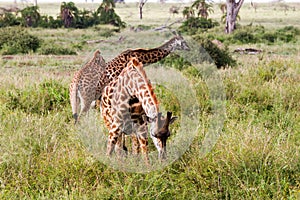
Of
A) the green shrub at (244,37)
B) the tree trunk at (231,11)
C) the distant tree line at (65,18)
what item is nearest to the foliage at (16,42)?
the green shrub at (244,37)

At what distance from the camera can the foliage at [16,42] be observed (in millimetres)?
17369

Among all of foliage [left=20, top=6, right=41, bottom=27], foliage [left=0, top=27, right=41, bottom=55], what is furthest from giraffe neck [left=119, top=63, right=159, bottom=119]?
foliage [left=20, top=6, right=41, bottom=27]

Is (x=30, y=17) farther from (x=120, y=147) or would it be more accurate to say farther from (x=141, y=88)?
(x=141, y=88)

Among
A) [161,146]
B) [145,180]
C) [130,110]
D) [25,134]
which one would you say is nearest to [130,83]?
[130,110]

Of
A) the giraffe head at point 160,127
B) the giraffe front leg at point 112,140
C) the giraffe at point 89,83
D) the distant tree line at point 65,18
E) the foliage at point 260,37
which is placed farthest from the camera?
the distant tree line at point 65,18

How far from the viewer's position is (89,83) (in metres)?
4.47

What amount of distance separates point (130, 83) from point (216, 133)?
1.73 m

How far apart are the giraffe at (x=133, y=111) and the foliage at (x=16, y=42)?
14.3 m

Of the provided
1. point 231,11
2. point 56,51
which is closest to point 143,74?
point 56,51

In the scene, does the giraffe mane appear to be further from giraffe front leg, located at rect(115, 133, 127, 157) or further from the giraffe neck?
giraffe front leg, located at rect(115, 133, 127, 157)

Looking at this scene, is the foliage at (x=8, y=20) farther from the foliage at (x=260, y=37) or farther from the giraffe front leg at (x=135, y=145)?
the giraffe front leg at (x=135, y=145)

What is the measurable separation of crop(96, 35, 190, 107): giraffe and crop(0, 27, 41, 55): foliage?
45.9 feet

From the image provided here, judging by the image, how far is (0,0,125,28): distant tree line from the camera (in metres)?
30.9

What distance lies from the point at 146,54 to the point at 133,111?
704mm
